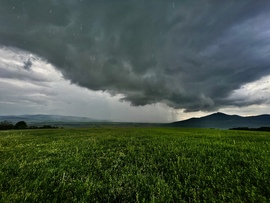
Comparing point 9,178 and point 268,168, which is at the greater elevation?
point 268,168

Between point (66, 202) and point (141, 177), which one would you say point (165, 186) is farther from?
point (66, 202)

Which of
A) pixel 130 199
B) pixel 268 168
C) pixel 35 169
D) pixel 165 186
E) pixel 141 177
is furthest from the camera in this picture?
pixel 35 169

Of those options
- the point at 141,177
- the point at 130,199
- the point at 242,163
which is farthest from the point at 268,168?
the point at 130,199

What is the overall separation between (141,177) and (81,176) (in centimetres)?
186

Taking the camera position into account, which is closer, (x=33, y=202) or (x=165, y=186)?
(x=33, y=202)

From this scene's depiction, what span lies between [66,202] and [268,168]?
19.5 ft

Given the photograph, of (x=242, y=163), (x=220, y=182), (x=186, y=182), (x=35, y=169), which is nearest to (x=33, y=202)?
(x=35, y=169)

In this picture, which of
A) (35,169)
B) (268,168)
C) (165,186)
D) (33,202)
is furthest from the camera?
(35,169)

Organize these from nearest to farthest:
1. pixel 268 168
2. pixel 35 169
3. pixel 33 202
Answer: pixel 33 202, pixel 268 168, pixel 35 169

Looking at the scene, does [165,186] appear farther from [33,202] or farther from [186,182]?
[33,202]

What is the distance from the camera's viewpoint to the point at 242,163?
5.25 meters

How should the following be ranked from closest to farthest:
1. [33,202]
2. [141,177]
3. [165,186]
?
1. [33,202]
2. [165,186]
3. [141,177]

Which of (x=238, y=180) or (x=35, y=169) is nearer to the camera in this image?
(x=238, y=180)

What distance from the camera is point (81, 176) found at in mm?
4438
